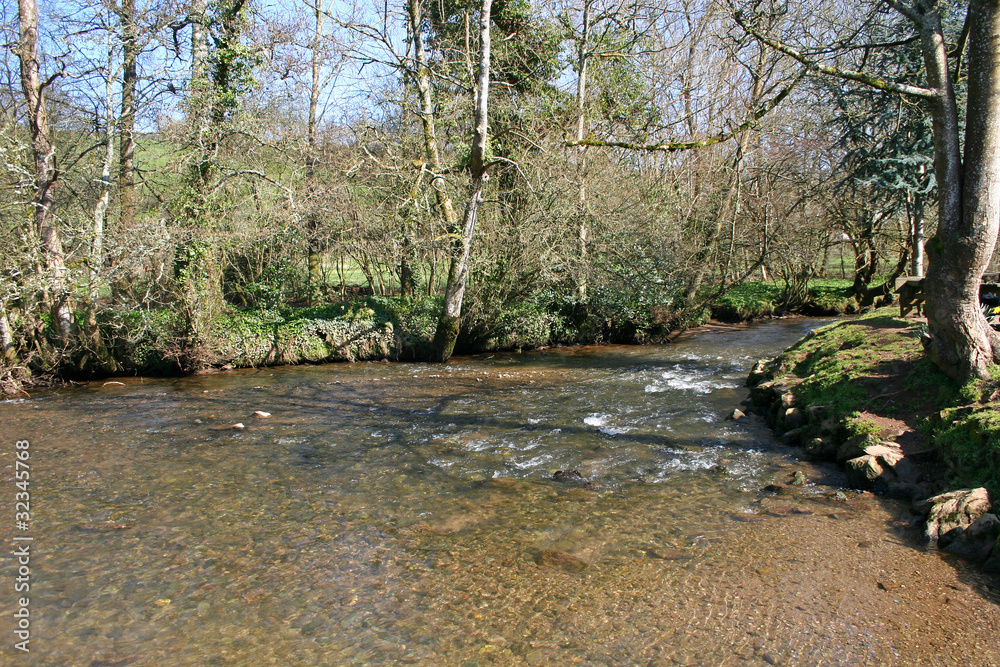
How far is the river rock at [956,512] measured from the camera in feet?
18.1

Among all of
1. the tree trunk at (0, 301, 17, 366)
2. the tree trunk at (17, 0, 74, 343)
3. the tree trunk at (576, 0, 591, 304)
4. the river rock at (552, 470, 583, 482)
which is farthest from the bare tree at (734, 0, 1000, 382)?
the tree trunk at (0, 301, 17, 366)

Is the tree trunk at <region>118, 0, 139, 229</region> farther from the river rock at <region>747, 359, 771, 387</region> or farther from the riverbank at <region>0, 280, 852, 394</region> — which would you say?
the river rock at <region>747, 359, 771, 387</region>

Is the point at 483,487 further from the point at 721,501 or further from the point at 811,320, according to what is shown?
the point at 811,320

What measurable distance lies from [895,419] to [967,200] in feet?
8.43

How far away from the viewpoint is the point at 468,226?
14328 mm

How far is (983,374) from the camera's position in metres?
6.96

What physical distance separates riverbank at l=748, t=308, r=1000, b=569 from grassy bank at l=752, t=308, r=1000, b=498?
0.01 metres

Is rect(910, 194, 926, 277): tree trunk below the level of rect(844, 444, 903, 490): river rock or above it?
above

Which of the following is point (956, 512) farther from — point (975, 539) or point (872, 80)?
point (872, 80)

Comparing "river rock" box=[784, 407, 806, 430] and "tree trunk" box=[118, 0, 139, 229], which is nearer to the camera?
"river rock" box=[784, 407, 806, 430]

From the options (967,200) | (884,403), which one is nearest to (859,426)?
(884,403)

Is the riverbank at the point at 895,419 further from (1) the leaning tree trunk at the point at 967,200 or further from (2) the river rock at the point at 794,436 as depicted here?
(1) the leaning tree trunk at the point at 967,200

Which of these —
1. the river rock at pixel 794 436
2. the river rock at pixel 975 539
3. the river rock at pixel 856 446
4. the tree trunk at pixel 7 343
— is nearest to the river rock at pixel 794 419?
the river rock at pixel 794 436

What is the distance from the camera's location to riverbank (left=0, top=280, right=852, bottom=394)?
13148 millimetres
